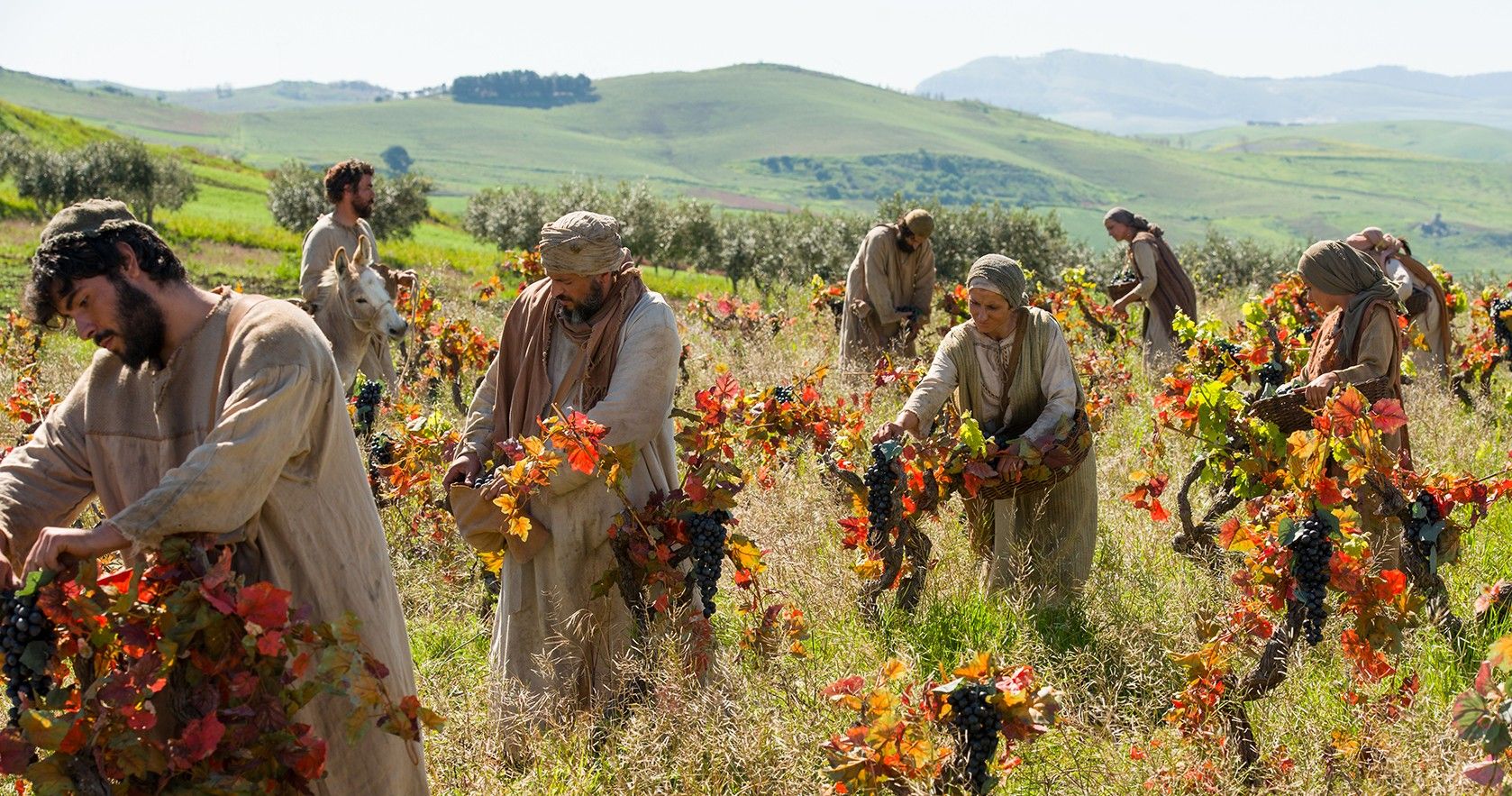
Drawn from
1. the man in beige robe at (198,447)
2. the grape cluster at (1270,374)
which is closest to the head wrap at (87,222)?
the man in beige robe at (198,447)

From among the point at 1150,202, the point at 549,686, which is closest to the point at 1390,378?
the point at 549,686

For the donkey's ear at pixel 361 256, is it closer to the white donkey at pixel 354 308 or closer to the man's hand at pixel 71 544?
the white donkey at pixel 354 308

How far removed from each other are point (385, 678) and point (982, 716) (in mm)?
1546

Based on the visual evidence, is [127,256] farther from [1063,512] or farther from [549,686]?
[1063,512]

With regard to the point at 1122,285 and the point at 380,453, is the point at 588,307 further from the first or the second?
the point at 1122,285

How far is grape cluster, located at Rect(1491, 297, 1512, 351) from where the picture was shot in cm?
901

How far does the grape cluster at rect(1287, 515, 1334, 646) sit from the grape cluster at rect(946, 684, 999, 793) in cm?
128

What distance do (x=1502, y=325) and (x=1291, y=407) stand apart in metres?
5.63

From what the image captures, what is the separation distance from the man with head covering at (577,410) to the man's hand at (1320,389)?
98.3 inches

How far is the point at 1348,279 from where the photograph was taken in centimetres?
486

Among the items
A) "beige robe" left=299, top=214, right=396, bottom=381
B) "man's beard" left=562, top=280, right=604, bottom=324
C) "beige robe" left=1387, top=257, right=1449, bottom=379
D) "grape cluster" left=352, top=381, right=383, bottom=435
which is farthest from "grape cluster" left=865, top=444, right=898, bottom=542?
"beige robe" left=1387, top=257, right=1449, bottom=379

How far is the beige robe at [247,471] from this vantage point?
8.78ft

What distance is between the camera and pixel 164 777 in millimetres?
2656

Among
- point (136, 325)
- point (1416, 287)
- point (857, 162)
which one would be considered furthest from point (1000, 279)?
point (857, 162)
